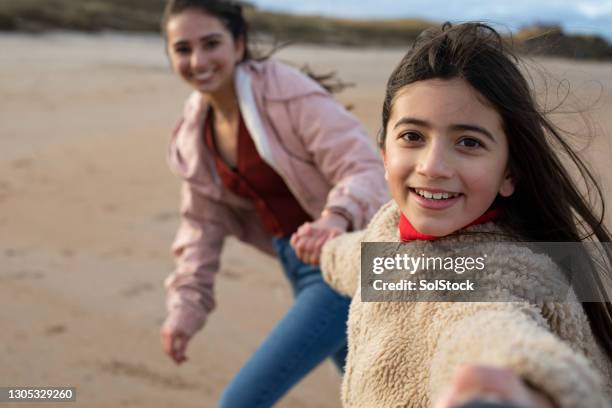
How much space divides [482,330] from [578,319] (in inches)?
10.7

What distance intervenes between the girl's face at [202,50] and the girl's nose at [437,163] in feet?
5.20

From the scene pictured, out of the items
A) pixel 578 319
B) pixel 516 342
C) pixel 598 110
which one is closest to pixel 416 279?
pixel 578 319

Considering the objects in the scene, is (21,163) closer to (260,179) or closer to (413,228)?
(260,179)

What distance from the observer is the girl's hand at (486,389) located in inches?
34.3

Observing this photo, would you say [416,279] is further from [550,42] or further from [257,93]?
[257,93]

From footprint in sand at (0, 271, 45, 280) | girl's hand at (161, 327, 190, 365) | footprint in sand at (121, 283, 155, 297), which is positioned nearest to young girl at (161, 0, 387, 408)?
girl's hand at (161, 327, 190, 365)

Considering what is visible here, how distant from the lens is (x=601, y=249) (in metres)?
1.58

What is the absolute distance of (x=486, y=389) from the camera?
883mm

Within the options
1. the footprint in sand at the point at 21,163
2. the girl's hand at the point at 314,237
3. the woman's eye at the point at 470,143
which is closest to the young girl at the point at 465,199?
the woman's eye at the point at 470,143

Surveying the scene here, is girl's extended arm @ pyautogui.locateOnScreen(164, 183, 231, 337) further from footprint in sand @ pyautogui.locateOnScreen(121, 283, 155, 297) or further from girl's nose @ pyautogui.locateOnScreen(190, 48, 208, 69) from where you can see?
footprint in sand @ pyautogui.locateOnScreen(121, 283, 155, 297)

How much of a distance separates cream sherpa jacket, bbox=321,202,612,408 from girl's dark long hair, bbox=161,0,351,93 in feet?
4.49

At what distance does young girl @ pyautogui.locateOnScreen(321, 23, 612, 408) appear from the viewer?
133cm

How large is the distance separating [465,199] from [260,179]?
139 centimetres

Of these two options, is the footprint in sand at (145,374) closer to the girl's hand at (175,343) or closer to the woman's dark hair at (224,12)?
the girl's hand at (175,343)
